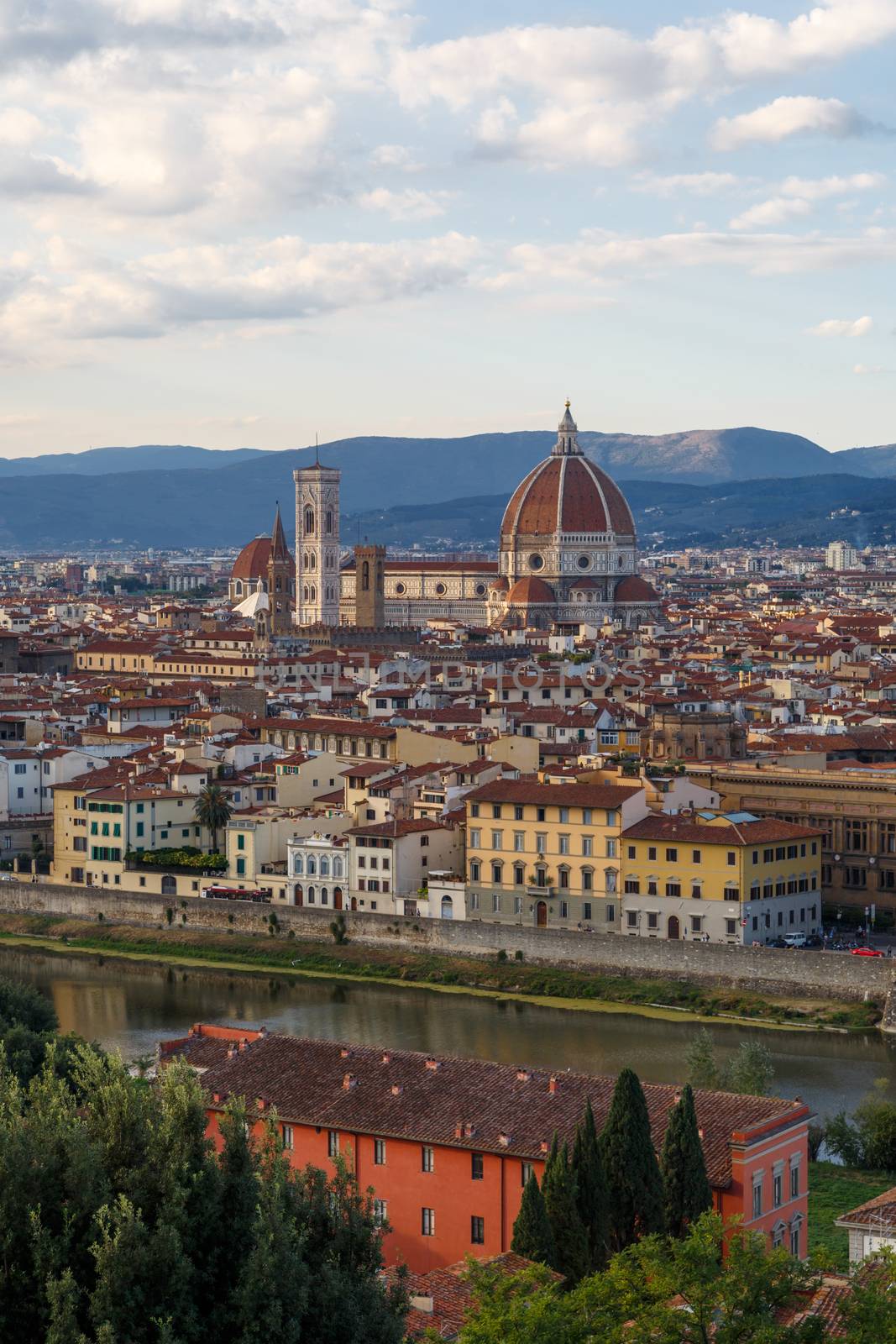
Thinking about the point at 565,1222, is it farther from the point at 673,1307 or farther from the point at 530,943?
the point at 530,943

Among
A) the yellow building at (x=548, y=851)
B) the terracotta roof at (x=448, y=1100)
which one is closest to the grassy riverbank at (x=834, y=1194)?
the terracotta roof at (x=448, y=1100)

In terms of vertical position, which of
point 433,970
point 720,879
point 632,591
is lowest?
point 433,970

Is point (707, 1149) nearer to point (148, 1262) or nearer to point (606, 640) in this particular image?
point (148, 1262)

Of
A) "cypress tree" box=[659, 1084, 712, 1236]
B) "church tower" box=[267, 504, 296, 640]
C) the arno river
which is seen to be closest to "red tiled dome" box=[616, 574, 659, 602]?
"church tower" box=[267, 504, 296, 640]

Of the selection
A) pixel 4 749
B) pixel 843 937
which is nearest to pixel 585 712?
pixel 4 749

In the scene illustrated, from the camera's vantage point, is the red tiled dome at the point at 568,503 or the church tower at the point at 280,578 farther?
the red tiled dome at the point at 568,503

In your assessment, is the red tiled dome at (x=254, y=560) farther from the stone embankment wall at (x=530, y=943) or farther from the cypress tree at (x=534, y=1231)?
the cypress tree at (x=534, y=1231)

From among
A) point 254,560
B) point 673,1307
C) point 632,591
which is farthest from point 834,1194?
point 254,560
